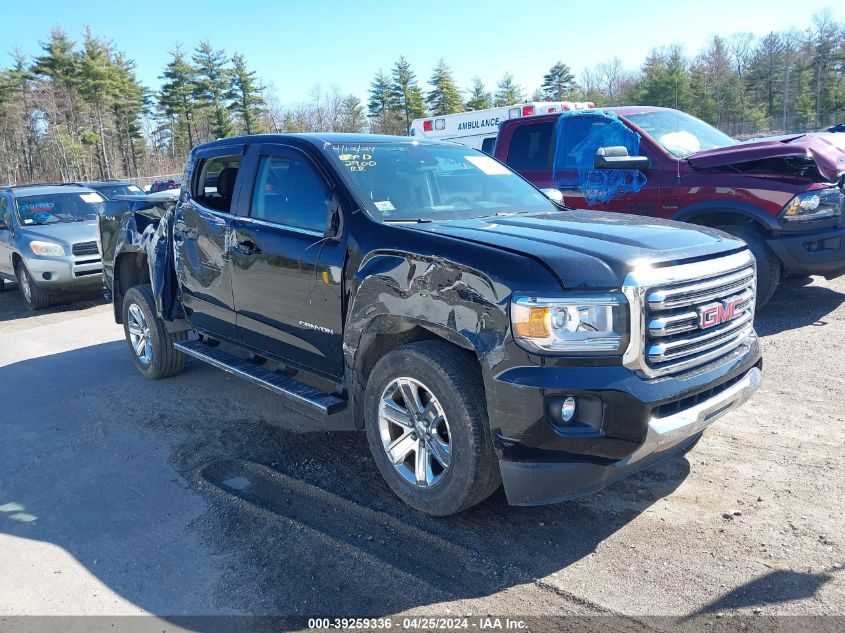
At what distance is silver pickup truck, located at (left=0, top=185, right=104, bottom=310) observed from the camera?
1032 cm

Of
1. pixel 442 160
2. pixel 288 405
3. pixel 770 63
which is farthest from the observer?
pixel 770 63

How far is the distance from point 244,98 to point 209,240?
56.8m

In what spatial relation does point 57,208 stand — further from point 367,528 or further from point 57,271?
point 367,528

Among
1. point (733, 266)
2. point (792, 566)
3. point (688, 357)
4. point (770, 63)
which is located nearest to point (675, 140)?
point (733, 266)

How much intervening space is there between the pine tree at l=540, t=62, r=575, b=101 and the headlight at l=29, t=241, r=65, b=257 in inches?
2308

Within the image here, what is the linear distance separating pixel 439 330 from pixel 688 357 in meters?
1.17

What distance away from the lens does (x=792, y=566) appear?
299 centimetres

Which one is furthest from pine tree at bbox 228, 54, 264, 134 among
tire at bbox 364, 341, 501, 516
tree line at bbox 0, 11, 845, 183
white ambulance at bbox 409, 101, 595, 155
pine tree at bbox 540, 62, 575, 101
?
tire at bbox 364, 341, 501, 516

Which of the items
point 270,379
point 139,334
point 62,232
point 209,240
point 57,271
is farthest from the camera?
point 62,232

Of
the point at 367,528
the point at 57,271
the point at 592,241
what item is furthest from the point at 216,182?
the point at 57,271

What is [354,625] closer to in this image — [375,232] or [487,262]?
[487,262]

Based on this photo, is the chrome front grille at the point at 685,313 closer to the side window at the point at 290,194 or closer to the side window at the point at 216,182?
the side window at the point at 290,194

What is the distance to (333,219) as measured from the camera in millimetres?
3994

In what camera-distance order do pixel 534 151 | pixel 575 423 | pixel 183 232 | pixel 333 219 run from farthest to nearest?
pixel 534 151, pixel 183 232, pixel 333 219, pixel 575 423
